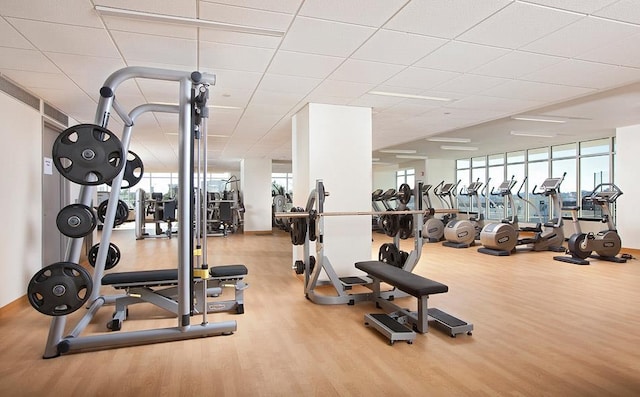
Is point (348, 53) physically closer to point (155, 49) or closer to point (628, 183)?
point (155, 49)

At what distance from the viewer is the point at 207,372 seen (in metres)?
2.49

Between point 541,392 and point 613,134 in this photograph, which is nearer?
point 541,392

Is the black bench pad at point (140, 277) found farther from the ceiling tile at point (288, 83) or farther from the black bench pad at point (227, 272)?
the ceiling tile at point (288, 83)

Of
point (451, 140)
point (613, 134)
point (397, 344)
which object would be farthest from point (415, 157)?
point (397, 344)

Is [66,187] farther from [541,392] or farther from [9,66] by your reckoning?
[541,392]

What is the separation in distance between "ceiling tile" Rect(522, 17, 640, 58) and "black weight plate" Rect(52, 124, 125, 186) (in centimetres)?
347

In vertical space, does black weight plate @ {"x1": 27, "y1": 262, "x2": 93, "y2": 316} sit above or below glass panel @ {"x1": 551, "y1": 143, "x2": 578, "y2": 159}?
below

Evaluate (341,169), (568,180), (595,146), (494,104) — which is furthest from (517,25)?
(568,180)

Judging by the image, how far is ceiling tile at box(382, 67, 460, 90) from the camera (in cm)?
379

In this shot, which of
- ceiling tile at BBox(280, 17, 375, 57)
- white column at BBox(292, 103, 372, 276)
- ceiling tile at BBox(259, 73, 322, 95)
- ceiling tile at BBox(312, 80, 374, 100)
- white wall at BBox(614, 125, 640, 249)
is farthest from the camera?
white wall at BBox(614, 125, 640, 249)

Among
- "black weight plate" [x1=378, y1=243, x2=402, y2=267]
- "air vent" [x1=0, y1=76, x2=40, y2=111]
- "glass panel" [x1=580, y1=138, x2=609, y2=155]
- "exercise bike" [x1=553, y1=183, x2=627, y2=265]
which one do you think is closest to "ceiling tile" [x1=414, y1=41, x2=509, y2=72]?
"black weight plate" [x1=378, y1=243, x2=402, y2=267]

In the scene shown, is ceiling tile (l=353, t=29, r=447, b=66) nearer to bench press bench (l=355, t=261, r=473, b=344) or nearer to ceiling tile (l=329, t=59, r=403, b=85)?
ceiling tile (l=329, t=59, r=403, b=85)

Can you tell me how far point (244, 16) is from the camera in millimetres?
2621

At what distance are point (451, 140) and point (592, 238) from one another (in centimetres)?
359
